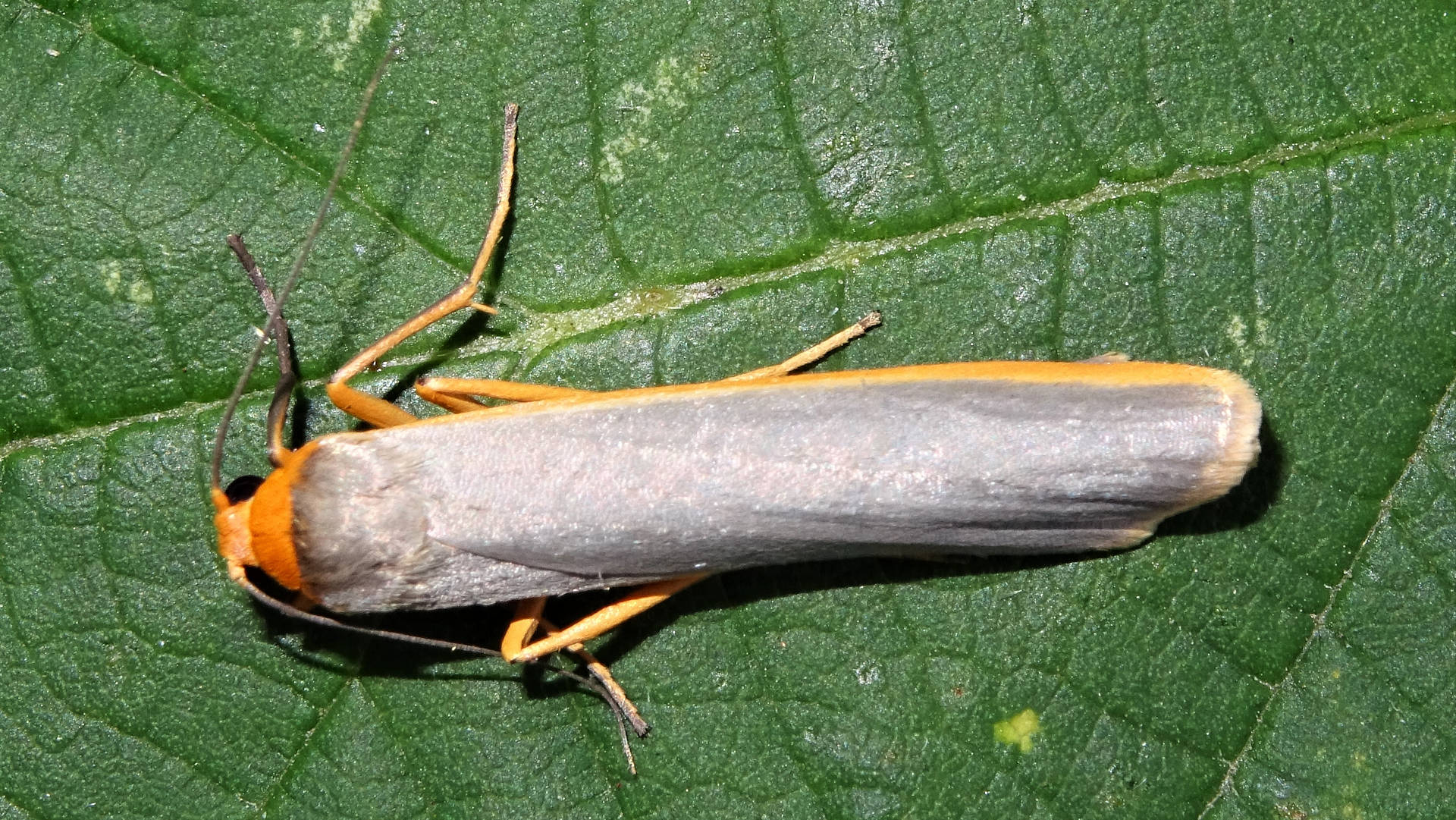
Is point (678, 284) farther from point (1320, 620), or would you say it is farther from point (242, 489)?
point (1320, 620)

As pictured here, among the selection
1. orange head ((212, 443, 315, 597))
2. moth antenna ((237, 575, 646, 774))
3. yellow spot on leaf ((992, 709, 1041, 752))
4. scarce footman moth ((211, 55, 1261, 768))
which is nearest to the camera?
scarce footman moth ((211, 55, 1261, 768))

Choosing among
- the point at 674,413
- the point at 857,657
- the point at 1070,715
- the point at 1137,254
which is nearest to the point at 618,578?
the point at 674,413

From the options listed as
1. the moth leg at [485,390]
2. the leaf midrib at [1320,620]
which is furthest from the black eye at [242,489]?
the leaf midrib at [1320,620]

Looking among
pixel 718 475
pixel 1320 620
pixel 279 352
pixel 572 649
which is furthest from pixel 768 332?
pixel 1320 620

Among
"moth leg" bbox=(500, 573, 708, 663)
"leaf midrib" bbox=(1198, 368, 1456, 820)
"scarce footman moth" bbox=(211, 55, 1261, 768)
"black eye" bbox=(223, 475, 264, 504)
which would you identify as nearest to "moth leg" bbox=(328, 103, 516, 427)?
"scarce footman moth" bbox=(211, 55, 1261, 768)

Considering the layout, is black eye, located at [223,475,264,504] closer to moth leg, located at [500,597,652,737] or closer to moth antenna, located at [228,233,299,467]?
moth antenna, located at [228,233,299,467]

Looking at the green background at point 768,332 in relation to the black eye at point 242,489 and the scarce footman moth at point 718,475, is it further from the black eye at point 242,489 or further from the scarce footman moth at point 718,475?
the scarce footman moth at point 718,475

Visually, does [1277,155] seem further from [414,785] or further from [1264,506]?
[414,785]
